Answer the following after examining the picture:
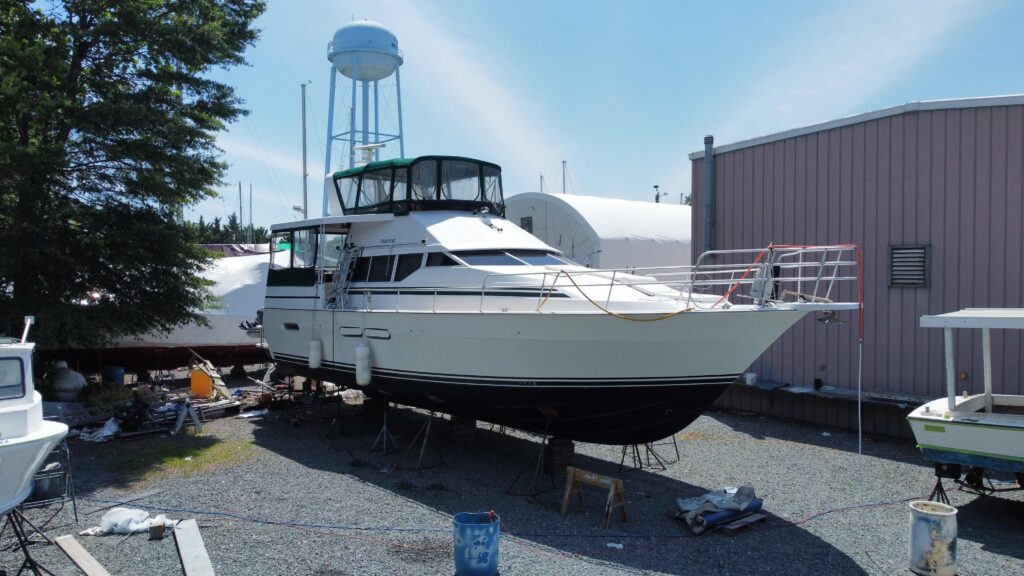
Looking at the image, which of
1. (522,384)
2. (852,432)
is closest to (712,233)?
(852,432)

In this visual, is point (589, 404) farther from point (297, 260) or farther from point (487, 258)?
point (297, 260)

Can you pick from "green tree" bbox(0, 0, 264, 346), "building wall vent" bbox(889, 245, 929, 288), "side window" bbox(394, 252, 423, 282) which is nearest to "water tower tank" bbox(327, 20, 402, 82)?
"green tree" bbox(0, 0, 264, 346)

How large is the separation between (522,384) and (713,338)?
2.12m

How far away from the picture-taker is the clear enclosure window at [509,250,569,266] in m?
9.19

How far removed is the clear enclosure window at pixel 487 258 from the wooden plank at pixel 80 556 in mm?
5006

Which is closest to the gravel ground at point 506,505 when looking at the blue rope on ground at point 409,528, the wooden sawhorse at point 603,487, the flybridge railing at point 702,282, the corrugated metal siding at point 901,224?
the blue rope on ground at point 409,528

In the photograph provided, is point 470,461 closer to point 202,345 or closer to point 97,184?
point 97,184

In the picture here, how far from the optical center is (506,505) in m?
7.17

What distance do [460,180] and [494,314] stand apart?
3.54 meters

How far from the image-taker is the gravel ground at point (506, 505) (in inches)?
224

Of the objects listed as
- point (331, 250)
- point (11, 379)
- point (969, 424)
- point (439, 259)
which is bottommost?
point (969, 424)

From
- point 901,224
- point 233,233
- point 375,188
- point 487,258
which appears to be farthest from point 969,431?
point 233,233

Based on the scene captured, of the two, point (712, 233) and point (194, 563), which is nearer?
point (194, 563)

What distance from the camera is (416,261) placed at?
9445 millimetres
